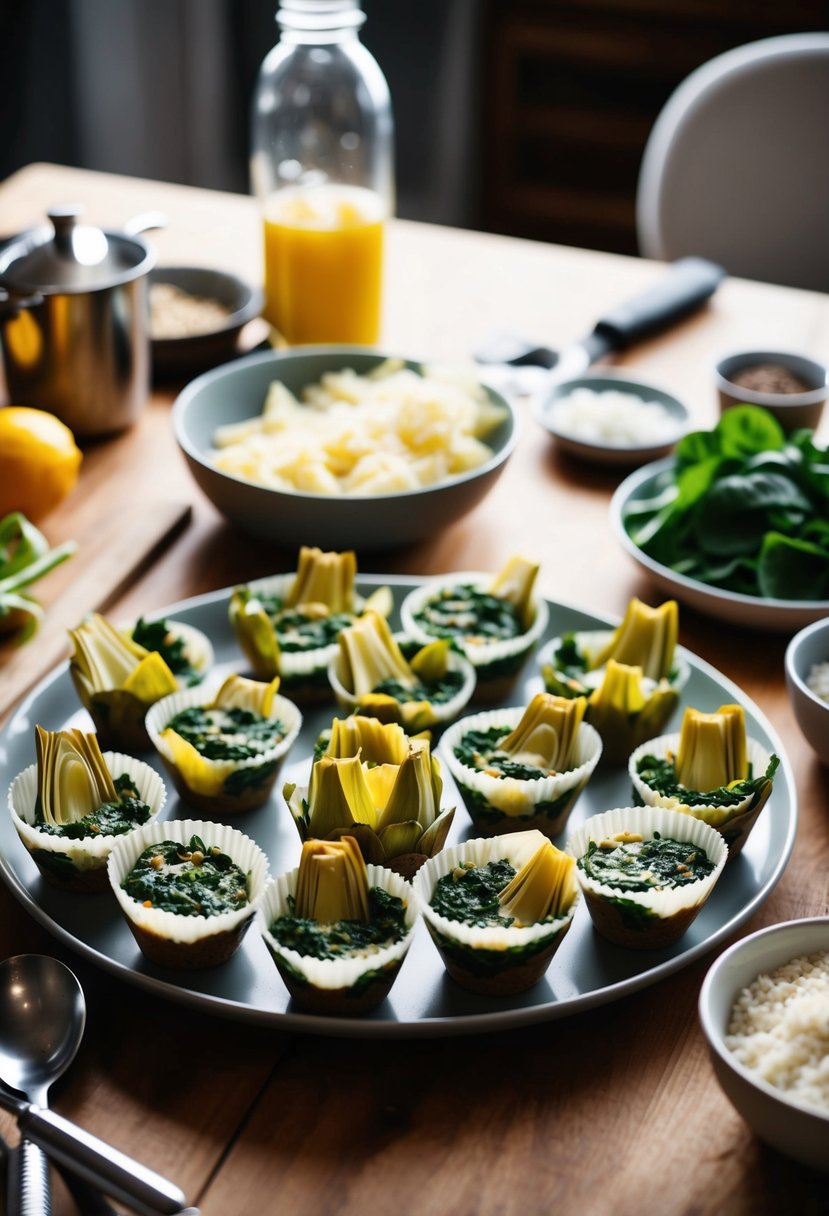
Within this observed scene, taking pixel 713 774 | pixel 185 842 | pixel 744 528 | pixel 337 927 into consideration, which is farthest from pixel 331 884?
pixel 744 528

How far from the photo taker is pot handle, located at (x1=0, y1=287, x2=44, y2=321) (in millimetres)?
1614

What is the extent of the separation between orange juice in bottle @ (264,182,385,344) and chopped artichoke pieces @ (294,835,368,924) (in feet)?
3.80

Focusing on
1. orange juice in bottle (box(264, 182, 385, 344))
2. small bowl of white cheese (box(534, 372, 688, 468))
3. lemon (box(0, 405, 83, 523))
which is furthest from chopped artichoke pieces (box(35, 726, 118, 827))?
orange juice in bottle (box(264, 182, 385, 344))

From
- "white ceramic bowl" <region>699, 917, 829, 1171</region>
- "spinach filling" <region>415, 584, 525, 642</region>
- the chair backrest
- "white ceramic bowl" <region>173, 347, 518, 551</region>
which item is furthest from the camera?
the chair backrest

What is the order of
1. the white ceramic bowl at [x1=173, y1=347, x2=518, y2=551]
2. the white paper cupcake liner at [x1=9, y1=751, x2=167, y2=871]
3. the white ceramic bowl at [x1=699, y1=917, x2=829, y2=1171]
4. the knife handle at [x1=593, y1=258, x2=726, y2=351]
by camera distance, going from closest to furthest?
the white ceramic bowl at [x1=699, y1=917, x2=829, y2=1171]
the white paper cupcake liner at [x1=9, y1=751, x2=167, y2=871]
the white ceramic bowl at [x1=173, y1=347, x2=518, y2=551]
the knife handle at [x1=593, y1=258, x2=726, y2=351]

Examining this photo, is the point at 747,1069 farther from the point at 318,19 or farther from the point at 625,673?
the point at 318,19

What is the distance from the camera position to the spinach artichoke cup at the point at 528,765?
3.52 ft

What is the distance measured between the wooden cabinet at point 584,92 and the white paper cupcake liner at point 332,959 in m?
3.46

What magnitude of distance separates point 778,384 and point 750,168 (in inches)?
39.9

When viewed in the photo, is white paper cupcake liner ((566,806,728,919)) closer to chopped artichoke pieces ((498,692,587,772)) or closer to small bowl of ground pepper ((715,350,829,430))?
chopped artichoke pieces ((498,692,587,772))

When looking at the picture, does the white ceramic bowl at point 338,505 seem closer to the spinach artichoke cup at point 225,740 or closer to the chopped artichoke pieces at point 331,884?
the spinach artichoke cup at point 225,740

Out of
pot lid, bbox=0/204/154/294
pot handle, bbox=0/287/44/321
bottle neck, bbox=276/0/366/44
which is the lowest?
pot handle, bbox=0/287/44/321

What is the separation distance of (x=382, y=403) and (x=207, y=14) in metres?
2.63

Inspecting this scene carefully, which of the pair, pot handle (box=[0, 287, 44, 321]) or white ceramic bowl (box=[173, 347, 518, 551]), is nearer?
white ceramic bowl (box=[173, 347, 518, 551])
